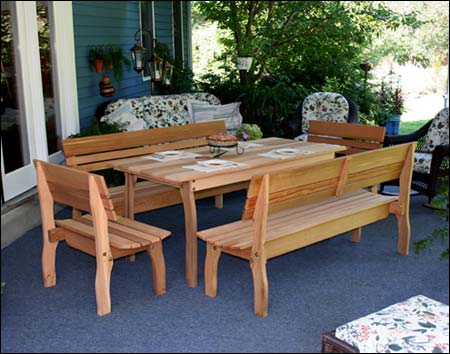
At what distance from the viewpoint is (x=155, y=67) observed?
6707mm

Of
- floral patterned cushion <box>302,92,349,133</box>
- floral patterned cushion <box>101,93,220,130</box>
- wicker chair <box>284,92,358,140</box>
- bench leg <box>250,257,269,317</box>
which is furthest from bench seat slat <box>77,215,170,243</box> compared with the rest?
floral patterned cushion <box>302,92,349,133</box>

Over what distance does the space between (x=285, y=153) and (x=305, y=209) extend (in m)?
0.69

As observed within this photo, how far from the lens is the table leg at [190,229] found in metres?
Result: 3.43

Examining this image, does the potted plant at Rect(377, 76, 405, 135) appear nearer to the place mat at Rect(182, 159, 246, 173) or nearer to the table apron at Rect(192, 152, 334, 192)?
the table apron at Rect(192, 152, 334, 192)

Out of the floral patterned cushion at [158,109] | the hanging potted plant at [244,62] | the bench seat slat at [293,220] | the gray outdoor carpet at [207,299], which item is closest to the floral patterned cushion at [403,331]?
the gray outdoor carpet at [207,299]

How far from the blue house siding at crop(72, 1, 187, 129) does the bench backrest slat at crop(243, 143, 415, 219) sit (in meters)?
3.16

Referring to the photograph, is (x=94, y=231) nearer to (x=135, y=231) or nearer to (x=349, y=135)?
(x=135, y=231)

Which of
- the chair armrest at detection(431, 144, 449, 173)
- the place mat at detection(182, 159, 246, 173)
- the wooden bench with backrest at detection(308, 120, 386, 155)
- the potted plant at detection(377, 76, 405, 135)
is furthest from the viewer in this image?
the potted plant at detection(377, 76, 405, 135)

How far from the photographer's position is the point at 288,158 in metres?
4.09

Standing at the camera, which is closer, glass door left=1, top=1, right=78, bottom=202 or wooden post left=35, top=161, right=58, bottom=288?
wooden post left=35, top=161, right=58, bottom=288

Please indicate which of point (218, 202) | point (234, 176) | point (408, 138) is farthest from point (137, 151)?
point (408, 138)

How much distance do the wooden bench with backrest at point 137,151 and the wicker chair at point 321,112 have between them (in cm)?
207

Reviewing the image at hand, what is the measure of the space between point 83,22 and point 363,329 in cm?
457

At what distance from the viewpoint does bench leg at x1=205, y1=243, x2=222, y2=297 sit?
10.7 ft
